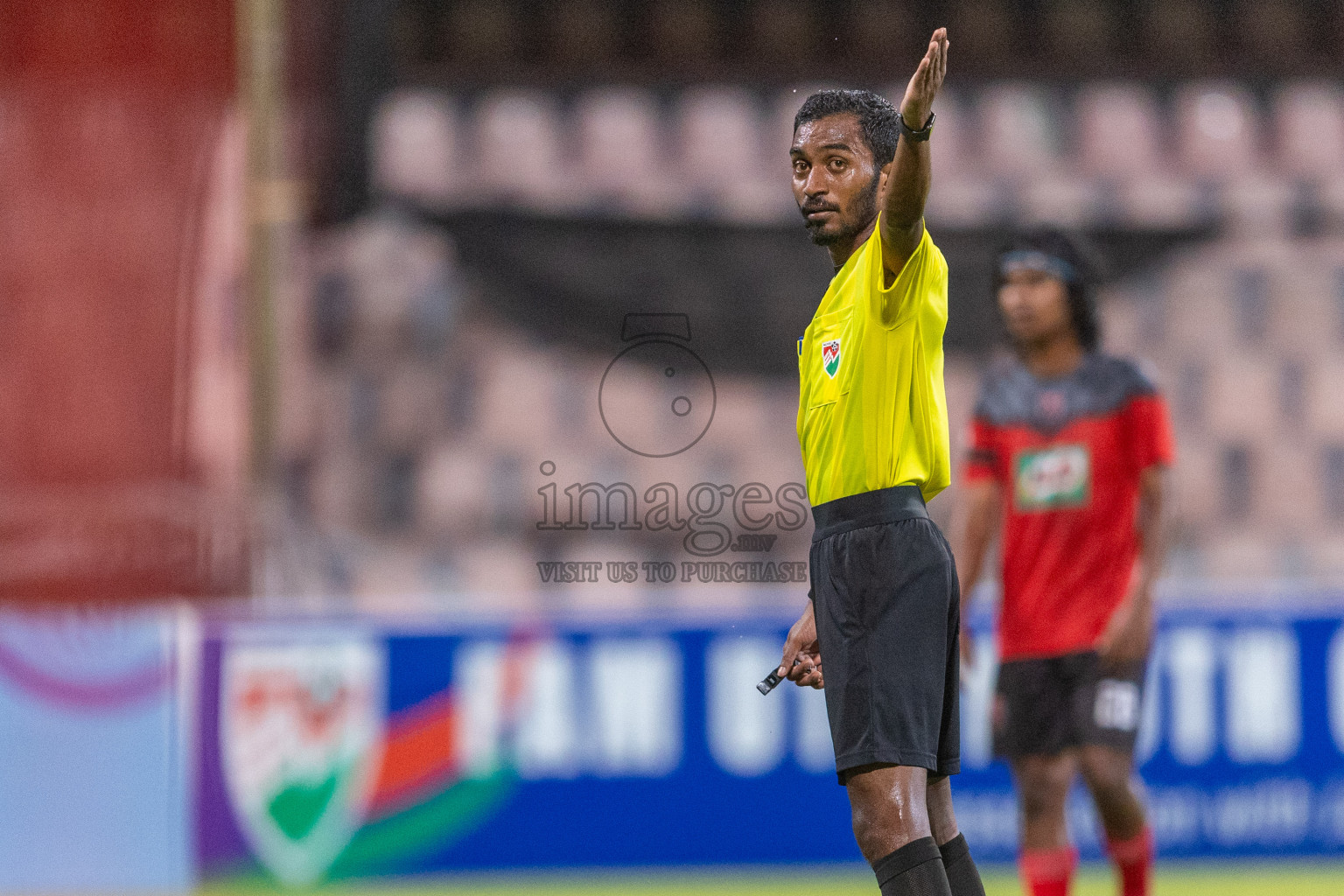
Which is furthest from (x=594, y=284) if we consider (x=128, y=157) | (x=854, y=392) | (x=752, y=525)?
(x=854, y=392)

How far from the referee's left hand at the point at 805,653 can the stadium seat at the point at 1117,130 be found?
6.60m

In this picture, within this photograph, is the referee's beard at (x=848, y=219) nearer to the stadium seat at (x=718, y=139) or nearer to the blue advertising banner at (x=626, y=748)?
the blue advertising banner at (x=626, y=748)

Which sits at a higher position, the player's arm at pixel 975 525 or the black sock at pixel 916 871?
the player's arm at pixel 975 525

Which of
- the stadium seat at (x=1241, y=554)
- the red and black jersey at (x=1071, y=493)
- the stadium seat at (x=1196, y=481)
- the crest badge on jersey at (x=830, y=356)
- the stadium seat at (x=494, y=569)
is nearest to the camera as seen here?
the crest badge on jersey at (x=830, y=356)

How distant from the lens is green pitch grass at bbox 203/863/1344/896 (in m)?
5.31

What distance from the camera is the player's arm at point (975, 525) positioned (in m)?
3.98

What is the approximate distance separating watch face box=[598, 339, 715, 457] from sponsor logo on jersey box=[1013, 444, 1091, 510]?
82 centimetres

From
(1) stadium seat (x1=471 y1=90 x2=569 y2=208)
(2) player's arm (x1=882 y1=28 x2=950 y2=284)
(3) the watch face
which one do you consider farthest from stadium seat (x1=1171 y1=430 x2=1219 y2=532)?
(2) player's arm (x1=882 y1=28 x2=950 y2=284)

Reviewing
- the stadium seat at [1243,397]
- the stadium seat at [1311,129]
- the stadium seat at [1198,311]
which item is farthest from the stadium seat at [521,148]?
the stadium seat at [1311,129]

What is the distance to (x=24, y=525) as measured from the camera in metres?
6.68

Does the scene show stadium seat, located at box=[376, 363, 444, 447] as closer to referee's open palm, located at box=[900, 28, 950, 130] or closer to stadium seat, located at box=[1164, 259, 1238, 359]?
stadium seat, located at box=[1164, 259, 1238, 359]

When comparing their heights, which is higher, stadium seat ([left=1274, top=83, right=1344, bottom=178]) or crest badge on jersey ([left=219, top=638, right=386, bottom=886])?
stadium seat ([left=1274, top=83, right=1344, bottom=178])

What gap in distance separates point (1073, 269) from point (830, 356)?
184cm

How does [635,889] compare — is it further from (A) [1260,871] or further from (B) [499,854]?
(A) [1260,871]
